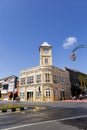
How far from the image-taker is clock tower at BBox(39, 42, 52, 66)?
1971 inches

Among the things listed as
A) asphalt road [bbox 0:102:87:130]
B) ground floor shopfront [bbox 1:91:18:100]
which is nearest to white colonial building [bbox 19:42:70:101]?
ground floor shopfront [bbox 1:91:18:100]

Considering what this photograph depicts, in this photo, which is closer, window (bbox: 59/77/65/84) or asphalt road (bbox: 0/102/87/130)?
asphalt road (bbox: 0/102/87/130)

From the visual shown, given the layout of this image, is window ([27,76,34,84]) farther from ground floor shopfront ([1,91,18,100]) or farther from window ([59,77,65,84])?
ground floor shopfront ([1,91,18,100])

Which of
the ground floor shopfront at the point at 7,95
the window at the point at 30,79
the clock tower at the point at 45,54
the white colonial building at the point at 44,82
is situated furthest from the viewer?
the ground floor shopfront at the point at 7,95

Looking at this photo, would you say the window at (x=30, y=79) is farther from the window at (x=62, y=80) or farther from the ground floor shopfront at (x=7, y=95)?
the ground floor shopfront at (x=7, y=95)

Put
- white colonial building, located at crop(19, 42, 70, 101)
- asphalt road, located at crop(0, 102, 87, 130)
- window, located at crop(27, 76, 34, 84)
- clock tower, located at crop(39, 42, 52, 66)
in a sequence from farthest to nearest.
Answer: window, located at crop(27, 76, 34, 84) < clock tower, located at crop(39, 42, 52, 66) < white colonial building, located at crop(19, 42, 70, 101) < asphalt road, located at crop(0, 102, 87, 130)

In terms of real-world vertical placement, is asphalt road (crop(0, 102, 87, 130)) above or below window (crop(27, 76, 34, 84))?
below

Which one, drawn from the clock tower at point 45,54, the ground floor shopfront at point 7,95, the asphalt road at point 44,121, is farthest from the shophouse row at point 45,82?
the asphalt road at point 44,121

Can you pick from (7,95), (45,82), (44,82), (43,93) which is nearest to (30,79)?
(44,82)

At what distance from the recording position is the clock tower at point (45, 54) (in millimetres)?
50056

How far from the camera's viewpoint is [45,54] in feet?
168

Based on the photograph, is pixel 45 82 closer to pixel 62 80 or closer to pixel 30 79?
pixel 30 79

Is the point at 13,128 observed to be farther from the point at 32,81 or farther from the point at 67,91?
the point at 67,91

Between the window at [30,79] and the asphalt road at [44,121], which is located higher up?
the window at [30,79]
